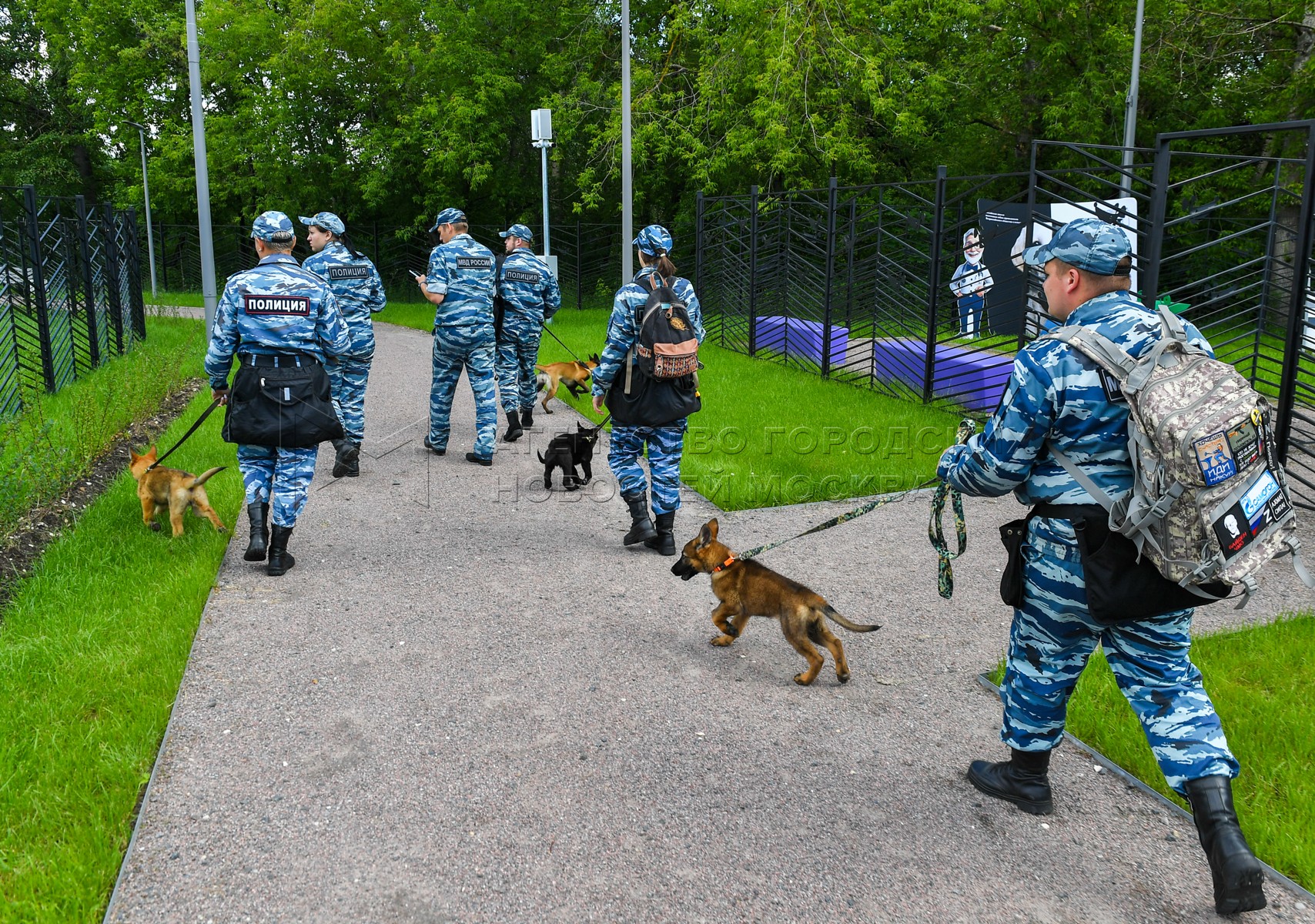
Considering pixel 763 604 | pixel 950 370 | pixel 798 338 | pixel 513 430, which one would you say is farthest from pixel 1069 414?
pixel 798 338

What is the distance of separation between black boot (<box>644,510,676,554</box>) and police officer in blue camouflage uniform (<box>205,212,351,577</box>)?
7.18 feet

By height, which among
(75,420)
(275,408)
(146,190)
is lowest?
(75,420)

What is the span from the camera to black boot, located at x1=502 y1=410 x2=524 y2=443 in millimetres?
10664

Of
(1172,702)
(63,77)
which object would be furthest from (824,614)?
(63,77)

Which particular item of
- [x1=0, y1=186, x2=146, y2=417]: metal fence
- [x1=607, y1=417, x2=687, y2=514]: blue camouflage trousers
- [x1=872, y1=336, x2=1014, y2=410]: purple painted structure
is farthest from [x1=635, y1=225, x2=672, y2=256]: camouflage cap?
[x1=0, y1=186, x2=146, y2=417]: metal fence

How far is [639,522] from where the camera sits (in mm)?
7059

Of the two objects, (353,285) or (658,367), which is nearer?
(658,367)

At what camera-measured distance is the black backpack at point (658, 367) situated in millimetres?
6547

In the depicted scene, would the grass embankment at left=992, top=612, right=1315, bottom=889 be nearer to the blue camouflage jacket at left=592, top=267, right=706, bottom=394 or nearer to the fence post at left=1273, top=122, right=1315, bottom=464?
the fence post at left=1273, top=122, right=1315, bottom=464

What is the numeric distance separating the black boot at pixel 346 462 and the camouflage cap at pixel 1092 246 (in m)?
6.86

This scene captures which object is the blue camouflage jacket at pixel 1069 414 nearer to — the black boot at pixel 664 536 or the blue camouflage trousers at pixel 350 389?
the black boot at pixel 664 536

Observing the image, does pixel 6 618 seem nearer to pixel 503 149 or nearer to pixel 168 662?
pixel 168 662

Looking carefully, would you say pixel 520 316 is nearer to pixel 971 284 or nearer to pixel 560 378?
pixel 560 378

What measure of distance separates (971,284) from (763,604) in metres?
9.38
